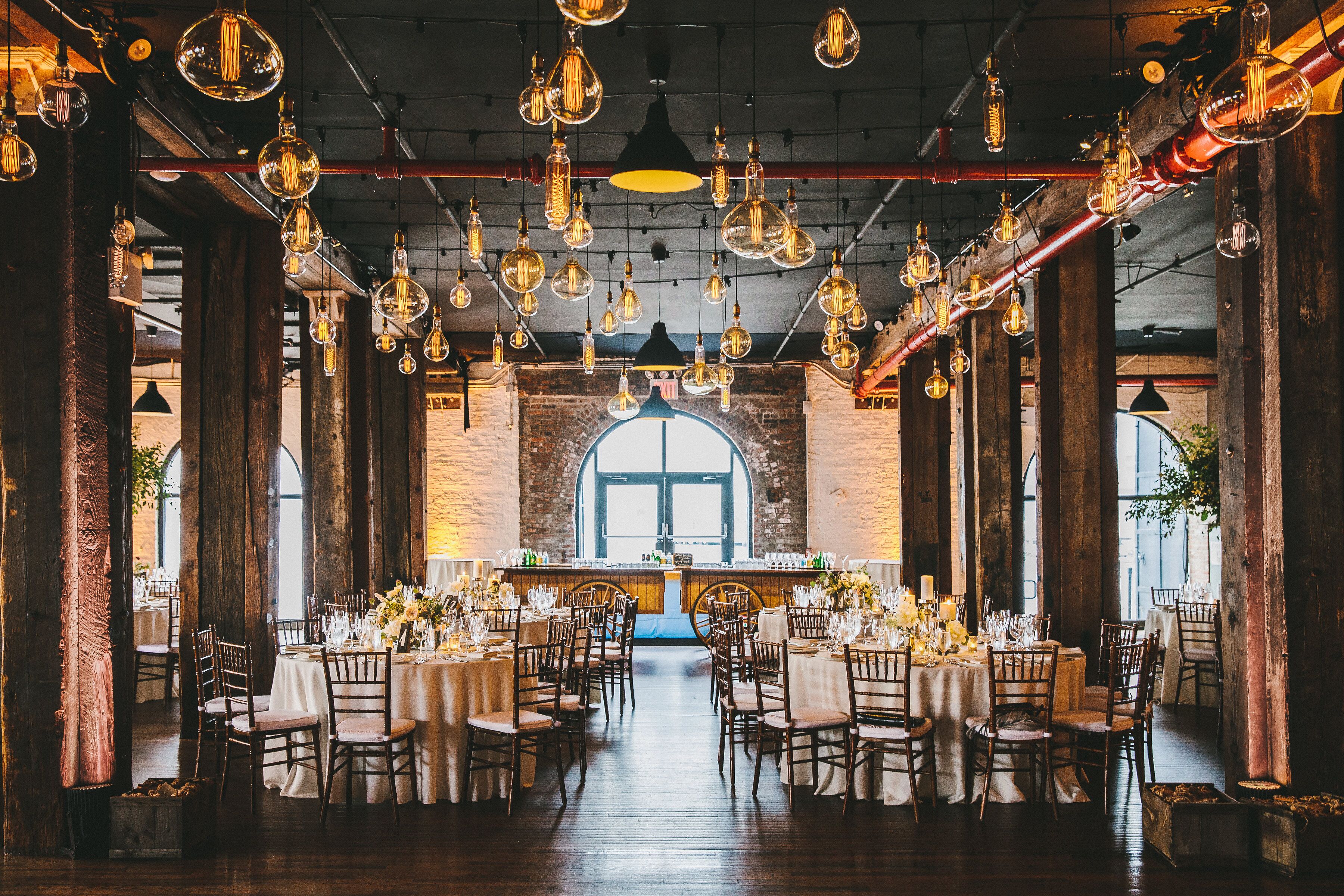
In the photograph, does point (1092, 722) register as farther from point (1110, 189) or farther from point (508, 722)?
point (508, 722)

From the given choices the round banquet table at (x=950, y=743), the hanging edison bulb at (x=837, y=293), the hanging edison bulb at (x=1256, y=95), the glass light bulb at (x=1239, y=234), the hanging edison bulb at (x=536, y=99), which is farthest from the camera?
the round banquet table at (x=950, y=743)

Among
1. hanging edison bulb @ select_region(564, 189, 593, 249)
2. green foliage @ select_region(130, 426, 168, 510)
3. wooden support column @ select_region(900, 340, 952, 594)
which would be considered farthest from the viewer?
wooden support column @ select_region(900, 340, 952, 594)

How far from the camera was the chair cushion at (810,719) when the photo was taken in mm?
5938

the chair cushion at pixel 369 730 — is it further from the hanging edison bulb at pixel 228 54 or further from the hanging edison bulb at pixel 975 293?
the hanging edison bulb at pixel 975 293

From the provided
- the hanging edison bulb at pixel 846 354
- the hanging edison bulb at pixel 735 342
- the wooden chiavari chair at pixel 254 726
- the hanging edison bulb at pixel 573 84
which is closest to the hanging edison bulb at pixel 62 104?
the hanging edison bulb at pixel 573 84

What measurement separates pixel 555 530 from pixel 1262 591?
12334 mm

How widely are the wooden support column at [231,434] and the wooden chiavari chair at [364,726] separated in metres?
1.93

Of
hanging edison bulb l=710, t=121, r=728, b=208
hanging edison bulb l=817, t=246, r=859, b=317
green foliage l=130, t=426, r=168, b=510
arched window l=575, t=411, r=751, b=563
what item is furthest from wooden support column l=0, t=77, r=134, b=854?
arched window l=575, t=411, r=751, b=563

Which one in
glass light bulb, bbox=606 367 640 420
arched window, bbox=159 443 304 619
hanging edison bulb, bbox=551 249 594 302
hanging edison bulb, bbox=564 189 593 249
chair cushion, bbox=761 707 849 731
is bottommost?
chair cushion, bbox=761 707 849 731

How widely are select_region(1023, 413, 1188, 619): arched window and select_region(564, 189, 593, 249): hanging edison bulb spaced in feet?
44.0

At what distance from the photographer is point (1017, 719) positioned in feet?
19.3

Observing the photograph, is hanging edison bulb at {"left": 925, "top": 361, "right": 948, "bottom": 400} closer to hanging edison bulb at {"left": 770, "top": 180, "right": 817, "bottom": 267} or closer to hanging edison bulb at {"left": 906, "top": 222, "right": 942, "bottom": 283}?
hanging edison bulb at {"left": 906, "top": 222, "right": 942, "bottom": 283}

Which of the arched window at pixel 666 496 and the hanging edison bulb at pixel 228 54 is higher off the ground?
the hanging edison bulb at pixel 228 54

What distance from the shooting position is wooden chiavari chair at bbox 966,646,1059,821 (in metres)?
5.67
